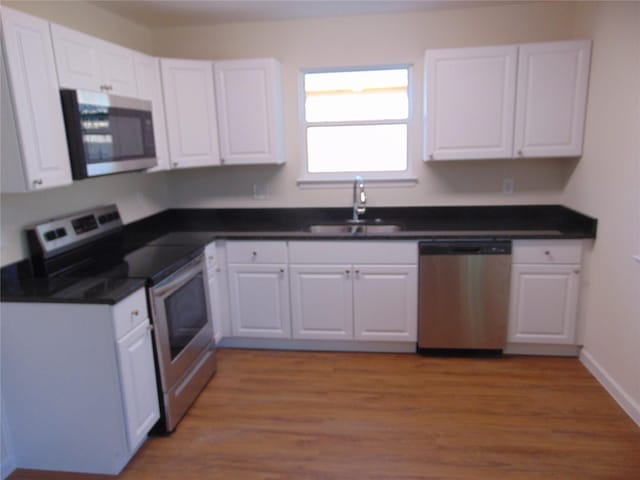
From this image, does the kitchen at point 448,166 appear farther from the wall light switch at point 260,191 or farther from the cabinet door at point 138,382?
the cabinet door at point 138,382

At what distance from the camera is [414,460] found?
2215mm

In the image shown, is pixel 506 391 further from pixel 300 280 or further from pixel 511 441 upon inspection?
pixel 300 280

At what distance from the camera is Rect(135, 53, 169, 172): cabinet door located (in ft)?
9.22

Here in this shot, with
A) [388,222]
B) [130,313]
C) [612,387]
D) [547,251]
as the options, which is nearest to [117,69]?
[130,313]

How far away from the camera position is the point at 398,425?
8.18ft

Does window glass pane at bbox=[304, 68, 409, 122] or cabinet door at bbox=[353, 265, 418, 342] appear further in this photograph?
window glass pane at bbox=[304, 68, 409, 122]

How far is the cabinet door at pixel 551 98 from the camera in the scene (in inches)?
116

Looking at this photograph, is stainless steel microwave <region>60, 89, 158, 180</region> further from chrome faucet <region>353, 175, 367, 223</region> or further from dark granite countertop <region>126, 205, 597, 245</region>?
chrome faucet <region>353, 175, 367, 223</region>

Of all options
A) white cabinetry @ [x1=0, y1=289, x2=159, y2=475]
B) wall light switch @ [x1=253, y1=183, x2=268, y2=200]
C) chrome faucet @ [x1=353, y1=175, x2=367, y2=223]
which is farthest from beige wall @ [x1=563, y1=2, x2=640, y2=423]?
white cabinetry @ [x1=0, y1=289, x2=159, y2=475]

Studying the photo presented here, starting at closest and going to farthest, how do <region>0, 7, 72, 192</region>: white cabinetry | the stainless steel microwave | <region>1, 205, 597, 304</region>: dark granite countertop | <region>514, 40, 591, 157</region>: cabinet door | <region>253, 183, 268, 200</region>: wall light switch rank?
<region>0, 7, 72, 192</region>: white cabinetry → the stainless steel microwave → <region>514, 40, 591, 157</region>: cabinet door → <region>1, 205, 597, 304</region>: dark granite countertop → <region>253, 183, 268, 200</region>: wall light switch

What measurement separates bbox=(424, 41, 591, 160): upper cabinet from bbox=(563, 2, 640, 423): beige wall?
4.5 inches

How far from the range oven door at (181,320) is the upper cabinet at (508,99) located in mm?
1851

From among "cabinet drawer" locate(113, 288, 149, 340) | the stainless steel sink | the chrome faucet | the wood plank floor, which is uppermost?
the chrome faucet

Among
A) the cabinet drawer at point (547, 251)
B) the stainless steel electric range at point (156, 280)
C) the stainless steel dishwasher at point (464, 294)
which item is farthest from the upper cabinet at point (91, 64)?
the cabinet drawer at point (547, 251)
